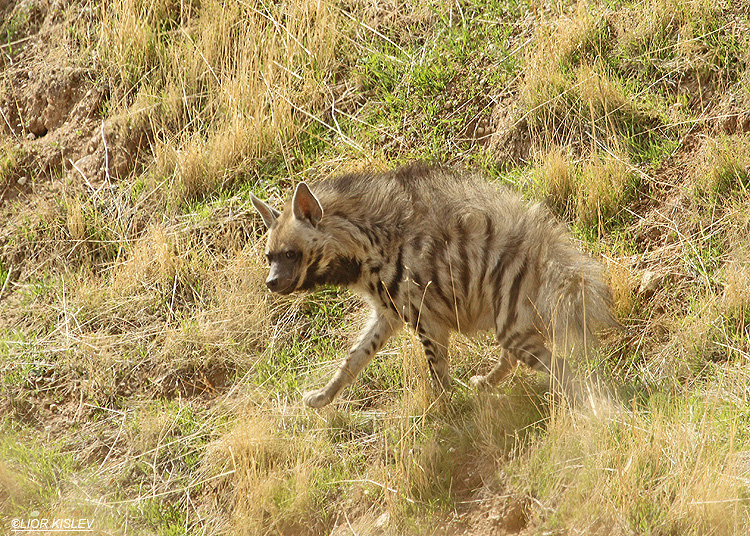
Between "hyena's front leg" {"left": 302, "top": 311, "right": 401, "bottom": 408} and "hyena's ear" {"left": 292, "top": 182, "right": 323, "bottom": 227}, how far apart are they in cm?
76

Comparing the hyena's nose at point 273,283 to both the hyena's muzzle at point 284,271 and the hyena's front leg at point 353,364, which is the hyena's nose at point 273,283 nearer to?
the hyena's muzzle at point 284,271

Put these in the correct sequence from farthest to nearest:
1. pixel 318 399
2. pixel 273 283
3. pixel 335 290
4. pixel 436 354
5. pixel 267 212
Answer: pixel 335 290, pixel 267 212, pixel 318 399, pixel 273 283, pixel 436 354

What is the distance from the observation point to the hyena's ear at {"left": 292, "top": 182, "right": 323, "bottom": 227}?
5281 mm

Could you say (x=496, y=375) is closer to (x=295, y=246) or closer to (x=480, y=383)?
(x=480, y=383)

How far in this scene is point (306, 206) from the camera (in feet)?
17.6

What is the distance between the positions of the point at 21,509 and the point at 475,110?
14.3 feet

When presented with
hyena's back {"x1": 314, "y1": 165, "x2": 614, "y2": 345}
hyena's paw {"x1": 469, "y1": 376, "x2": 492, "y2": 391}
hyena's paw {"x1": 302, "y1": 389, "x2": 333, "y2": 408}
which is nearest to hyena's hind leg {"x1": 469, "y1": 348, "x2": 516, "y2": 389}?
hyena's paw {"x1": 469, "y1": 376, "x2": 492, "y2": 391}

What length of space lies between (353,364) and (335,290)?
3.23 ft

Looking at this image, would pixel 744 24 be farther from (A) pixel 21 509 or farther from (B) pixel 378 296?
(A) pixel 21 509

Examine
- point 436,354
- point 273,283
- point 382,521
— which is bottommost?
point 382,521

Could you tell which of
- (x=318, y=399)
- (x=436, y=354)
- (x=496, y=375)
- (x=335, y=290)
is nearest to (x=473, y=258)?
(x=436, y=354)

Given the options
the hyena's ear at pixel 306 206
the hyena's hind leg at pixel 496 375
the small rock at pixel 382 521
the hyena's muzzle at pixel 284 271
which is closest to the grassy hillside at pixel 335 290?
the small rock at pixel 382 521

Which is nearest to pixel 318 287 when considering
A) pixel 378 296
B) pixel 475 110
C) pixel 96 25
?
pixel 378 296

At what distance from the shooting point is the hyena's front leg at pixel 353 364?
548 cm
